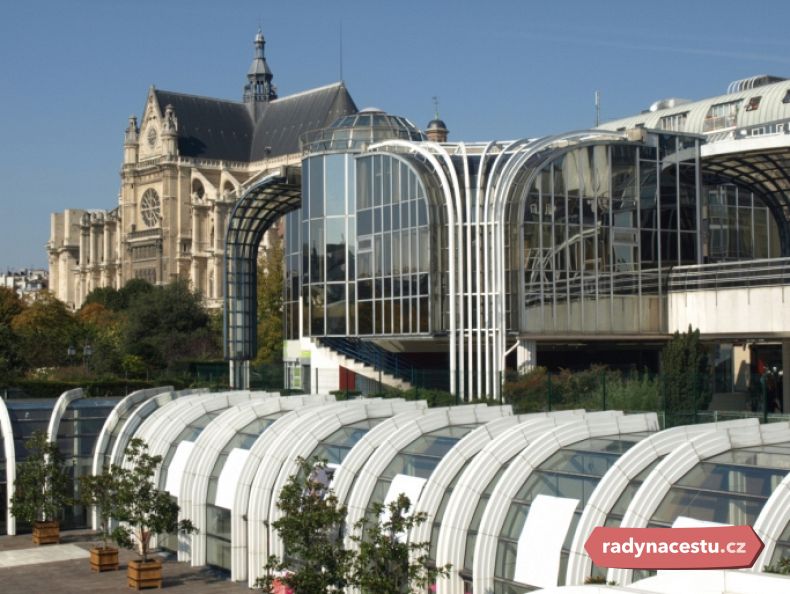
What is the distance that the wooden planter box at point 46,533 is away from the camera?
36.6m

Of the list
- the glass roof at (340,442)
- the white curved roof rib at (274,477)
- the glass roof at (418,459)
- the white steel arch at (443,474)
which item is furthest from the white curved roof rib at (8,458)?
the white steel arch at (443,474)

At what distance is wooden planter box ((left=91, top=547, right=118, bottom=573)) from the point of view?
105 feet

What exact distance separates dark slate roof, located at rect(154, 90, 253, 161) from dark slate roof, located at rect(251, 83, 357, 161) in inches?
71.0

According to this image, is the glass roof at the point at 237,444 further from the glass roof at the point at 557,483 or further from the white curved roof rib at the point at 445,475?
the glass roof at the point at 557,483

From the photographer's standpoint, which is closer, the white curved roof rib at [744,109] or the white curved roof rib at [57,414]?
the white curved roof rib at [57,414]

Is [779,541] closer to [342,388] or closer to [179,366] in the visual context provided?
[342,388]

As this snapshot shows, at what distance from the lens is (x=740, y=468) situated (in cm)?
2097

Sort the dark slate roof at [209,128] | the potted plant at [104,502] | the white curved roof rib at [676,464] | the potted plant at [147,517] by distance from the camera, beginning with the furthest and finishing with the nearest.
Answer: the dark slate roof at [209,128]
the potted plant at [104,502]
the potted plant at [147,517]
the white curved roof rib at [676,464]

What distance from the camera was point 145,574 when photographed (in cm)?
2986

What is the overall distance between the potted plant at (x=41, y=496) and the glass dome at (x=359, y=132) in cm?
2235

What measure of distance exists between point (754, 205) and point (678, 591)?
46.8m

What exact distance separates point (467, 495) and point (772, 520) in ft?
22.4

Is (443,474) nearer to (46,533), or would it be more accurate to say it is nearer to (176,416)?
(176,416)

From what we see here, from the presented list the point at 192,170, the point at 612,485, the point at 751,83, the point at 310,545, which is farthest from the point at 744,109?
the point at 192,170
